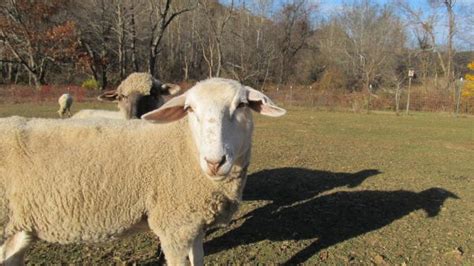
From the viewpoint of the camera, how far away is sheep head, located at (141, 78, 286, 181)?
9.47 feet

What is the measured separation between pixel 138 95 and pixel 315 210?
3.10 metres

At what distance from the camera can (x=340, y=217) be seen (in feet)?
19.4

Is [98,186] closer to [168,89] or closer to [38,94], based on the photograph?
[168,89]

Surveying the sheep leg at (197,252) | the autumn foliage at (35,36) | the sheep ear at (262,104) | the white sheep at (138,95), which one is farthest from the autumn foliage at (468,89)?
the sheep leg at (197,252)

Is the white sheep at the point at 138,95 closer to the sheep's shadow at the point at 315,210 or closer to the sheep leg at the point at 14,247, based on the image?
→ the sheep's shadow at the point at 315,210

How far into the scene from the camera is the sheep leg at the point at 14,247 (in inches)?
131

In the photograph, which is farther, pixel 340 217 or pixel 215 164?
pixel 340 217

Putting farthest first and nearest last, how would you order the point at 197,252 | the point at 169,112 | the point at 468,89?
the point at 468,89, the point at 197,252, the point at 169,112

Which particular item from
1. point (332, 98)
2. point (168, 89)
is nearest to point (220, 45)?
point (332, 98)

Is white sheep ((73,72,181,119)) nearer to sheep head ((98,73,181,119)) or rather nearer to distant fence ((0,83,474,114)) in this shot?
sheep head ((98,73,181,119))

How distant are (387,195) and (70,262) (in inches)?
202

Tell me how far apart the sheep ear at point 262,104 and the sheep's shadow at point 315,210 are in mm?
2133

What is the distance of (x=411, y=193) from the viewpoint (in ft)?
24.0

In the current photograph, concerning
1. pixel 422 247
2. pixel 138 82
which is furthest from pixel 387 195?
pixel 138 82
